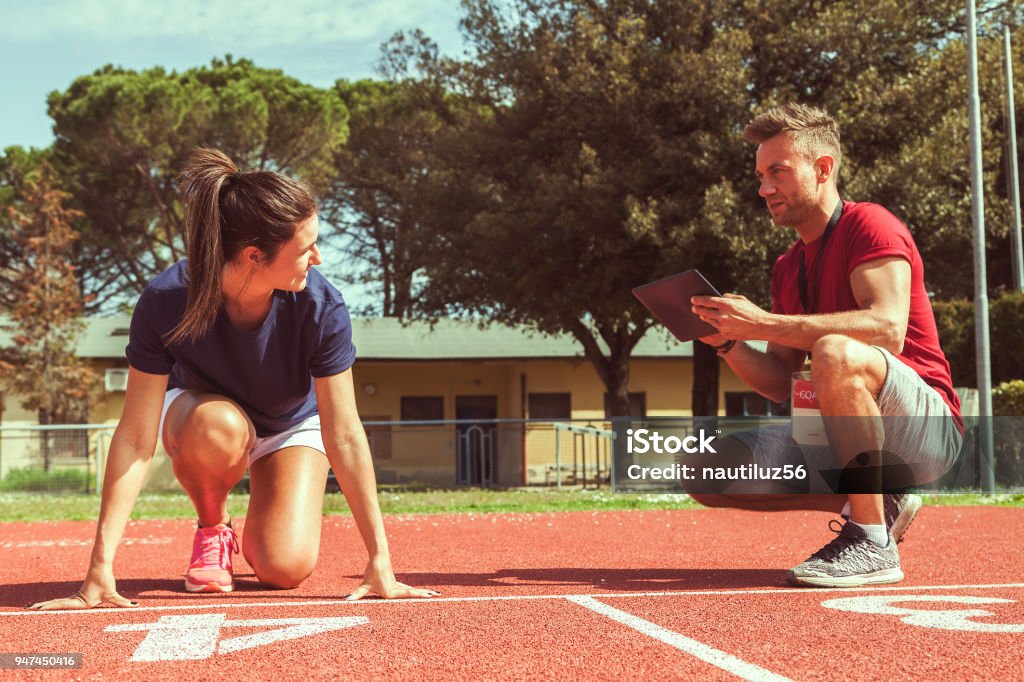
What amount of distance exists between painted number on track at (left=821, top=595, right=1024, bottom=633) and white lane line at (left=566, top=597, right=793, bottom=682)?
29.9 inches

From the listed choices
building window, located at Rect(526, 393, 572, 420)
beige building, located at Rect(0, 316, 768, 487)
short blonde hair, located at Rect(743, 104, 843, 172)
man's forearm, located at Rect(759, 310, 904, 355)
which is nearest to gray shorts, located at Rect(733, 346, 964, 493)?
man's forearm, located at Rect(759, 310, 904, 355)

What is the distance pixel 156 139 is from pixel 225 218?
30743 mm

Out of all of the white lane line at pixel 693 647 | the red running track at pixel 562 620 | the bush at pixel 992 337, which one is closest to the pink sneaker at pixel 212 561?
the red running track at pixel 562 620

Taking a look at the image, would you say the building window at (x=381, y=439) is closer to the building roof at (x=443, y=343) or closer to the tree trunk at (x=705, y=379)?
the tree trunk at (x=705, y=379)

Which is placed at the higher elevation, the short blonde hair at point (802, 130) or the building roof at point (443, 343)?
the building roof at point (443, 343)

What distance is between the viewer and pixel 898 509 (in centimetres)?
483

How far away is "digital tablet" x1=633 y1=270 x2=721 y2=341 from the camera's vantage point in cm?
467

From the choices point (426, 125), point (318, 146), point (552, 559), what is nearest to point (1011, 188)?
point (426, 125)

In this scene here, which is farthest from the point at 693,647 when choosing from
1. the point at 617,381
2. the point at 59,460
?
the point at 617,381

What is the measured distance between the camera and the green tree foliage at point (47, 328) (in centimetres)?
2811

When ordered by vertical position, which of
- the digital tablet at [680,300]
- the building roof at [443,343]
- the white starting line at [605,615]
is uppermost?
the building roof at [443,343]

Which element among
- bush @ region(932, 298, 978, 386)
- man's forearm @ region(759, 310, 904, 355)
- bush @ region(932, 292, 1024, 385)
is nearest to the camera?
man's forearm @ region(759, 310, 904, 355)

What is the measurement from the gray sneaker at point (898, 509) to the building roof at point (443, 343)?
960 inches

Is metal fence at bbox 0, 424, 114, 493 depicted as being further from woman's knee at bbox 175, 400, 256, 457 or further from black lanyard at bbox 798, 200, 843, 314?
black lanyard at bbox 798, 200, 843, 314
